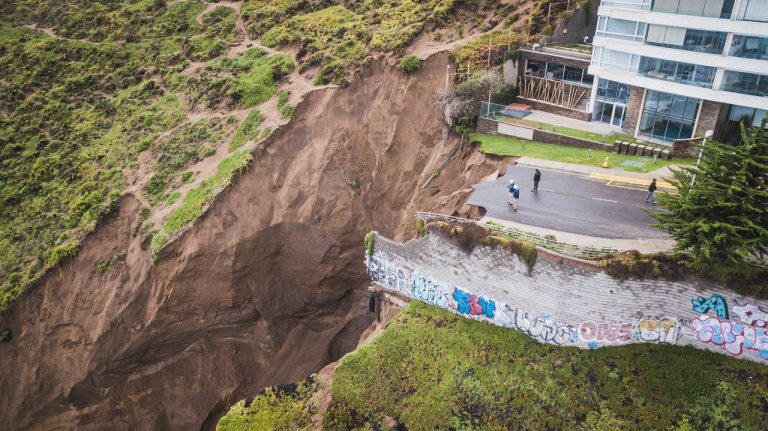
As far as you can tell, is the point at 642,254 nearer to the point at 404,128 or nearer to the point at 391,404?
the point at 391,404

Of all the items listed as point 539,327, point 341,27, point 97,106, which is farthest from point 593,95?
point 97,106

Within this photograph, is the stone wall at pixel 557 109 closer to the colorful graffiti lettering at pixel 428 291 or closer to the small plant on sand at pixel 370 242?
the small plant on sand at pixel 370 242

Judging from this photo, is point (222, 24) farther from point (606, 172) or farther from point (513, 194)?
point (606, 172)

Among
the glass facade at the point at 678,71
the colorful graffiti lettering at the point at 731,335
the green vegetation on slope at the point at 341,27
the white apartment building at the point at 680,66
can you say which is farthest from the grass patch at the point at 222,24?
the colorful graffiti lettering at the point at 731,335

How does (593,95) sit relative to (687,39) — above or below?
below

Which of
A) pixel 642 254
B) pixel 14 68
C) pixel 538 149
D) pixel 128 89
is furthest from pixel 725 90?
pixel 14 68
